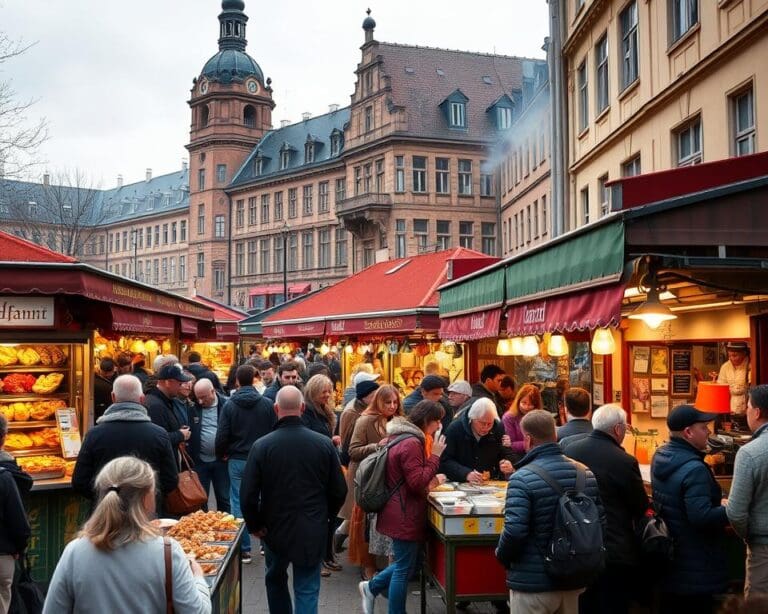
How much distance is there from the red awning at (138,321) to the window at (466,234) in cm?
3791

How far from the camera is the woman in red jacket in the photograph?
6.32m

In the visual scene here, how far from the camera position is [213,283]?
69.8 metres

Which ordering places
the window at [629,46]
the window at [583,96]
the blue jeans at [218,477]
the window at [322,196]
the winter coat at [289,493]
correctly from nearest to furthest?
the winter coat at [289,493]
the blue jeans at [218,477]
the window at [629,46]
the window at [583,96]
the window at [322,196]

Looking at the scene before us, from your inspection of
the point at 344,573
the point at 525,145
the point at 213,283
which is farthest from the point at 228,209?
the point at 344,573

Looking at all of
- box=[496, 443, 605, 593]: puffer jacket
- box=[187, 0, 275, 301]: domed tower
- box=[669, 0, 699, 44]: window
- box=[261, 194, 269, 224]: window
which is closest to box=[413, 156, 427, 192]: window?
box=[261, 194, 269, 224]: window

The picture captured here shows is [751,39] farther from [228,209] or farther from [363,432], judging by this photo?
[228,209]

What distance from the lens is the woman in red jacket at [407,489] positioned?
6324mm

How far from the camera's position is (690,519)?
534 cm

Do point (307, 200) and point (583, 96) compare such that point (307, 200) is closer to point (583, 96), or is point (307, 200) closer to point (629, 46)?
point (583, 96)

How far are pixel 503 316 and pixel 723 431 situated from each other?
2.51 meters

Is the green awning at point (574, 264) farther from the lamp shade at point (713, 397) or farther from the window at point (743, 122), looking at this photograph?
the window at point (743, 122)

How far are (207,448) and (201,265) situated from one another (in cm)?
6308

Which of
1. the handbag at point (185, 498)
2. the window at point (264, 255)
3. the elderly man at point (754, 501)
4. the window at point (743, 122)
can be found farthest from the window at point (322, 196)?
the elderly man at point (754, 501)

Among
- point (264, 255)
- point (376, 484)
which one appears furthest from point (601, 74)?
point (264, 255)
